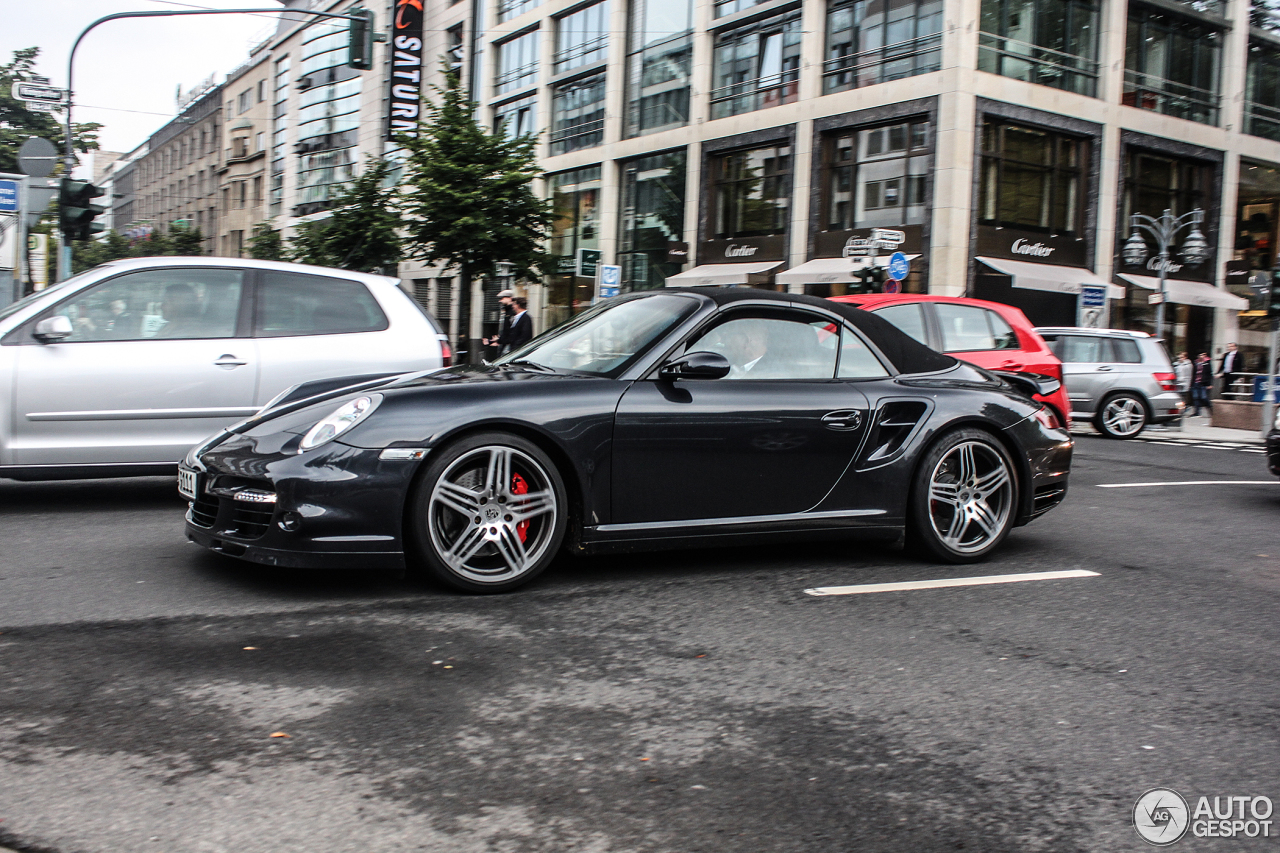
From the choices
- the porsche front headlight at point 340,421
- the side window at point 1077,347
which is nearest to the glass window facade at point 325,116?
the side window at point 1077,347

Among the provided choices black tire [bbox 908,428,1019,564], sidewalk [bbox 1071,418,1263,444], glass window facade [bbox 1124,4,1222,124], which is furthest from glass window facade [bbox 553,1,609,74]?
black tire [bbox 908,428,1019,564]

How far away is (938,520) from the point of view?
5.55 meters

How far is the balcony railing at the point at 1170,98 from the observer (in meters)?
28.4

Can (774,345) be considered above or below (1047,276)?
below

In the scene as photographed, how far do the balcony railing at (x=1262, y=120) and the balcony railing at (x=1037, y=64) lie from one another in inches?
291

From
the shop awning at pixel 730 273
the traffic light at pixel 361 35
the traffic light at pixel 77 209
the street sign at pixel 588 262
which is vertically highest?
the traffic light at pixel 361 35

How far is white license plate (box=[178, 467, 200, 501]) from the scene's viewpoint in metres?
4.76

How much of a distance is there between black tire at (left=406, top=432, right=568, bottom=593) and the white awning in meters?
22.4

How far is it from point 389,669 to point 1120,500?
6.56m

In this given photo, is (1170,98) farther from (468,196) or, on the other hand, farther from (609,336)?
(609,336)

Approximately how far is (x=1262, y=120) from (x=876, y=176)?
46.0 feet

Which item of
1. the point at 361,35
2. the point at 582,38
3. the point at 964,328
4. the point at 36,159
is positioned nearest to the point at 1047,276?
the point at 361,35

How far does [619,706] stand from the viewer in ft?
10.8

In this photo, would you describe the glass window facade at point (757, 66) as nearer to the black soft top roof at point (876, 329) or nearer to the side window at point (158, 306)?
the side window at point (158, 306)
